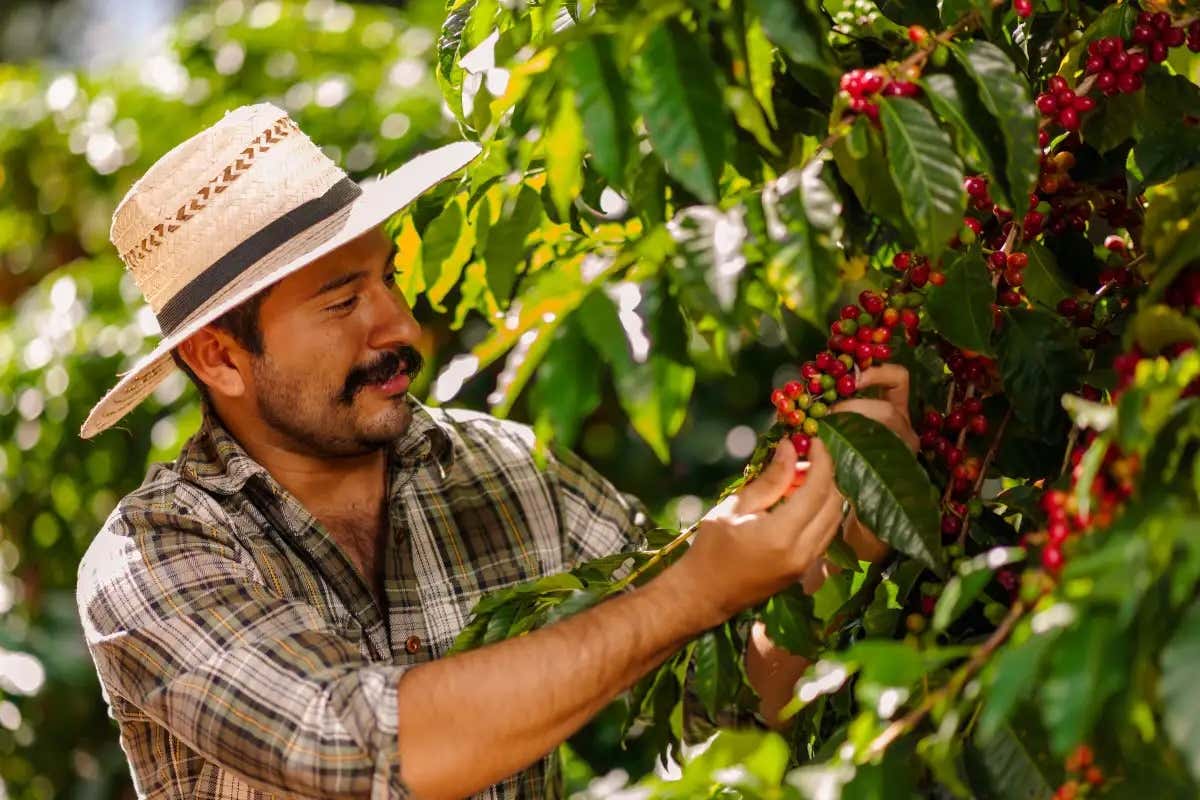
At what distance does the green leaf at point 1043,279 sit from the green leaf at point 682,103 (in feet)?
1.46

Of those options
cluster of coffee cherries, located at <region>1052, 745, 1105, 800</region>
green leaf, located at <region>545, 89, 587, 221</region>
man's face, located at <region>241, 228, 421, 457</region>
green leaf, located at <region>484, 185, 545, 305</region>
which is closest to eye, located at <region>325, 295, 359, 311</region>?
man's face, located at <region>241, 228, 421, 457</region>

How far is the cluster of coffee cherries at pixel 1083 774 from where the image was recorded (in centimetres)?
91

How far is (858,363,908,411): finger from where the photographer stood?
1.27 metres

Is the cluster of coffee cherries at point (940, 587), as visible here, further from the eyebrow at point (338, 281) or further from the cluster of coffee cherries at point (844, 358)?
the eyebrow at point (338, 281)

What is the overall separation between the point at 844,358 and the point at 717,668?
0.97 feet

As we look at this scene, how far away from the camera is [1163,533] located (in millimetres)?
733

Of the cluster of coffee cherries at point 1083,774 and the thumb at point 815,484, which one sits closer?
the cluster of coffee cherries at point 1083,774

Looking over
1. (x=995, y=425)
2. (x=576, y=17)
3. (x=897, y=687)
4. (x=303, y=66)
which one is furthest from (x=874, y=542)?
(x=303, y=66)

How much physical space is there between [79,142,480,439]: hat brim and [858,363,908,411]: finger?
0.58 meters

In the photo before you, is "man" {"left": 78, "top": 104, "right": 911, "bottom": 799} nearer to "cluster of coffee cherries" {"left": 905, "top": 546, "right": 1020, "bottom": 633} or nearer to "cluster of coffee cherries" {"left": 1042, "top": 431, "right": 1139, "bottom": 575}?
"cluster of coffee cherries" {"left": 905, "top": 546, "right": 1020, "bottom": 633}

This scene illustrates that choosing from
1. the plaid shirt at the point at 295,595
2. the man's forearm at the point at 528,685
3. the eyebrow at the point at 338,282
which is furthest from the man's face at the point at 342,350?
the man's forearm at the point at 528,685

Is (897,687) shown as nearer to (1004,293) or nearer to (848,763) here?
(848,763)

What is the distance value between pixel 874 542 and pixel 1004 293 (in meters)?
0.27


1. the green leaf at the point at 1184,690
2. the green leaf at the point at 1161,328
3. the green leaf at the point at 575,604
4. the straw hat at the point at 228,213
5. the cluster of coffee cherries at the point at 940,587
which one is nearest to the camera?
the green leaf at the point at 1184,690
